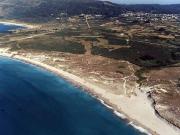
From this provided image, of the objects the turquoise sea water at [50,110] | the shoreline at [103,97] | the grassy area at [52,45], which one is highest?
the grassy area at [52,45]

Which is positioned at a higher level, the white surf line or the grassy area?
the grassy area

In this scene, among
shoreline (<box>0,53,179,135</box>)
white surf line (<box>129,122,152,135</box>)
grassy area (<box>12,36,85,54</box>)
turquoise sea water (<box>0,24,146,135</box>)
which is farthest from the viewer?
grassy area (<box>12,36,85,54</box>)

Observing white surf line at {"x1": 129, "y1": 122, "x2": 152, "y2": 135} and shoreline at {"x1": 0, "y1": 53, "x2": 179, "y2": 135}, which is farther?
shoreline at {"x1": 0, "y1": 53, "x2": 179, "y2": 135}

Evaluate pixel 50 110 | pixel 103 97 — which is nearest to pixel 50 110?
pixel 50 110

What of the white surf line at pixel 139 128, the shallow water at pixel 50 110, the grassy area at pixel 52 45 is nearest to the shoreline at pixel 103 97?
the white surf line at pixel 139 128

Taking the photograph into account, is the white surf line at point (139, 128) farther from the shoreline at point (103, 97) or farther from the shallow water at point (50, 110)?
the shallow water at point (50, 110)

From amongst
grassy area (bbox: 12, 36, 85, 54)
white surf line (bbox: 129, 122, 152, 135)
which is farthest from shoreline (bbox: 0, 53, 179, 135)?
grassy area (bbox: 12, 36, 85, 54)

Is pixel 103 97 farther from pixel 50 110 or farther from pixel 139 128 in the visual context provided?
pixel 139 128

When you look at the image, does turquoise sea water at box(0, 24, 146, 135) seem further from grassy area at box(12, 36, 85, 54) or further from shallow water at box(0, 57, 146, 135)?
grassy area at box(12, 36, 85, 54)
